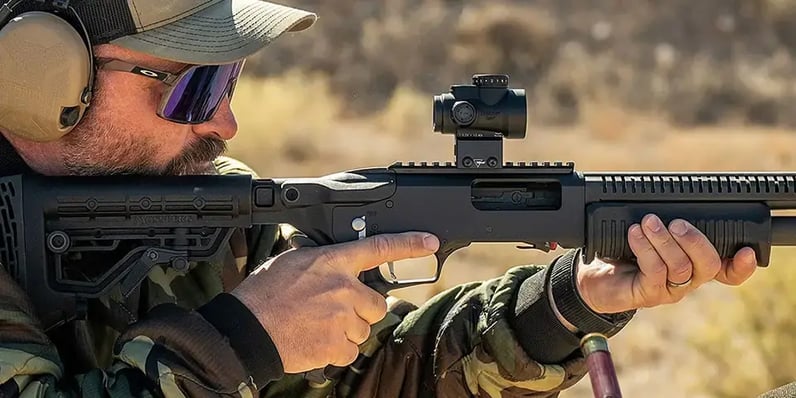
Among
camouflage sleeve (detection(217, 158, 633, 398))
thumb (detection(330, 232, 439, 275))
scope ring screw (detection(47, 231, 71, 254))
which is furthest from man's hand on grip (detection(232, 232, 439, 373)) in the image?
scope ring screw (detection(47, 231, 71, 254))

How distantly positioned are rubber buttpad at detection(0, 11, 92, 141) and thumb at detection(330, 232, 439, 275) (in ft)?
2.72

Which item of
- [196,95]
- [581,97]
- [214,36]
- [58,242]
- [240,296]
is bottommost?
A: [581,97]

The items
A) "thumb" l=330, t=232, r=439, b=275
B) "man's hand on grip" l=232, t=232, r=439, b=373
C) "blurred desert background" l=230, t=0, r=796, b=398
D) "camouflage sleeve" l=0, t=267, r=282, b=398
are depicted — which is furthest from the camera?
"blurred desert background" l=230, t=0, r=796, b=398

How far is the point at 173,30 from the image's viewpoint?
3.26 metres

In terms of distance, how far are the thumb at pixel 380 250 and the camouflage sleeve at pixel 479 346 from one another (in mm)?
516

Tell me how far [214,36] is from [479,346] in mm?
1220

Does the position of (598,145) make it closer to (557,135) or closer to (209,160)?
(557,135)

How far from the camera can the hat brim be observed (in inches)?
127

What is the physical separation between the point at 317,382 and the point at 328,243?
493 millimetres

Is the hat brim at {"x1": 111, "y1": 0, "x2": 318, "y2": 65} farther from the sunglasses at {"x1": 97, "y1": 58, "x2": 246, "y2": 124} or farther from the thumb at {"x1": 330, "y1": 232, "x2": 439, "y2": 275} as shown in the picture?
the thumb at {"x1": 330, "y1": 232, "x2": 439, "y2": 275}

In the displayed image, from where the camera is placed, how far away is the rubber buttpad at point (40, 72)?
3061mm

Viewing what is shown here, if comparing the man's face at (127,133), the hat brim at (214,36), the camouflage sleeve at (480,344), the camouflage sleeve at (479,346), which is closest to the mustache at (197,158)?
the man's face at (127,133)

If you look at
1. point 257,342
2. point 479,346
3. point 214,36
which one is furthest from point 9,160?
point 479,346

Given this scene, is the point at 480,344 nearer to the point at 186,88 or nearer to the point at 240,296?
the point at 240,296
